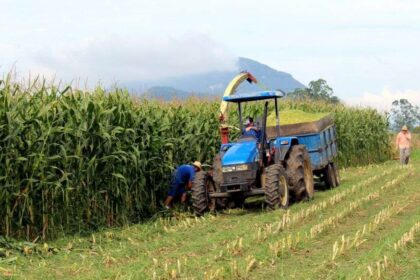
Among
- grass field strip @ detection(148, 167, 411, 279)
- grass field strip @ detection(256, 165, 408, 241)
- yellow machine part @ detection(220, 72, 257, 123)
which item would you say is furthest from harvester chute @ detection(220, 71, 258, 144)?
grass field strip @ detection(148, 167, 411, 279)

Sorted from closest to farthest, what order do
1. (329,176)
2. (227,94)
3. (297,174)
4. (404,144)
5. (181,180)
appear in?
(297,174)
(181,180)
(227,94)
(329,176)
(404,144)

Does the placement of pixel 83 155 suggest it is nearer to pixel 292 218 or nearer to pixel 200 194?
pixel 200 194

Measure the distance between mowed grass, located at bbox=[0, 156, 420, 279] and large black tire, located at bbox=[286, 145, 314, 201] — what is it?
48 centimetres

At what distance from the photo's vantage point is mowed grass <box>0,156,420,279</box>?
625 cm

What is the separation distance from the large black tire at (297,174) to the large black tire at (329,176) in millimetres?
2363

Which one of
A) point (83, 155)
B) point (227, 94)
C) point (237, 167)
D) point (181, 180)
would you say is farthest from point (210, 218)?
point (227, 94)

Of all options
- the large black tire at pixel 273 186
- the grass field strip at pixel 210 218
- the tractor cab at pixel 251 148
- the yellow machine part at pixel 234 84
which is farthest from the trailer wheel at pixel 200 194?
the yellow machine part at pixel 234 84

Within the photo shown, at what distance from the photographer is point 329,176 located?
14.4 meters

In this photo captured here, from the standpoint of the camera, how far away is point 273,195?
10289 millimetres

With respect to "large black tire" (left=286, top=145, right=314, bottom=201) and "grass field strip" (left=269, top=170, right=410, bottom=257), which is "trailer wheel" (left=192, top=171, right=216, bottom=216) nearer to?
"large black tire" (left=286, top=145, right=314, bottom=201)

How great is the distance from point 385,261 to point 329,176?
8227 mm

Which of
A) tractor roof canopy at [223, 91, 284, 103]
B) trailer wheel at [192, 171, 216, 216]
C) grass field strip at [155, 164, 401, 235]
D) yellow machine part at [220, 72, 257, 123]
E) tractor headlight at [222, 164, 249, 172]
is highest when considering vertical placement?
yellow machine part at [220, 72, 257, 123]

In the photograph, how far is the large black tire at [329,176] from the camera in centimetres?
1433

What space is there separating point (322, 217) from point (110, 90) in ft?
14.1
